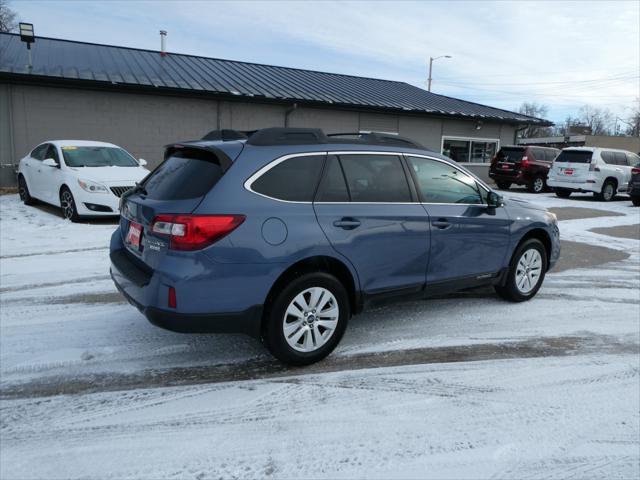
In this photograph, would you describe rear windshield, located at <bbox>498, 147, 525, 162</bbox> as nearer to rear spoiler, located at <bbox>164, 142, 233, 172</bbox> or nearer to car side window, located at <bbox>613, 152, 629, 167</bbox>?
car side window, located at <bbox>613, 152, 629, 167</bbox>

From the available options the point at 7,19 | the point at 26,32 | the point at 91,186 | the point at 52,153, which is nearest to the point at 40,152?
the point at 52,153

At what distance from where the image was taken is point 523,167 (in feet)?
62.7

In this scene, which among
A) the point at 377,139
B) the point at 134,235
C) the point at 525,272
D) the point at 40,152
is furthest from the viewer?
the point at 40,152

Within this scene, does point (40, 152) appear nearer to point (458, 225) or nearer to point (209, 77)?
point (209, 77)

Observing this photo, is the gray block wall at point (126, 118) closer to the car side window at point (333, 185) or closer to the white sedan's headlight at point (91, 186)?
the white sedan's headlight at point (91, 186)

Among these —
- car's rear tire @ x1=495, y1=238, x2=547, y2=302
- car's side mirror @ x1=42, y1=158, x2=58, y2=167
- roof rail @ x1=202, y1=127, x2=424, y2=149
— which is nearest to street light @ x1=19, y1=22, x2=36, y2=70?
car's side mirror @ x1=42, y1=158, x2=58, y2=167

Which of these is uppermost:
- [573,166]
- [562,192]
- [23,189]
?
[573,166]

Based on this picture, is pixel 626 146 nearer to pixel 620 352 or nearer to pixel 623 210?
pixel 623 210

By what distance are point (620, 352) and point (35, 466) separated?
4311 mm

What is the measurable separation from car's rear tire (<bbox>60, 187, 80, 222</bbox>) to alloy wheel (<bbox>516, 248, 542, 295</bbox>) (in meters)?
7.61

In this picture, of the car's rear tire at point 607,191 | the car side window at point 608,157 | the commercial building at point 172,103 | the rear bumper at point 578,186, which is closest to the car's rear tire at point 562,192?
the rear bumper at point 578,186

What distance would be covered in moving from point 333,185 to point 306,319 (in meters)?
1.03

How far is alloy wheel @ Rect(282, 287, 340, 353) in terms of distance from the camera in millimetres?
3521

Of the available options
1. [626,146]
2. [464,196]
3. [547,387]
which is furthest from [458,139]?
[626,146]
